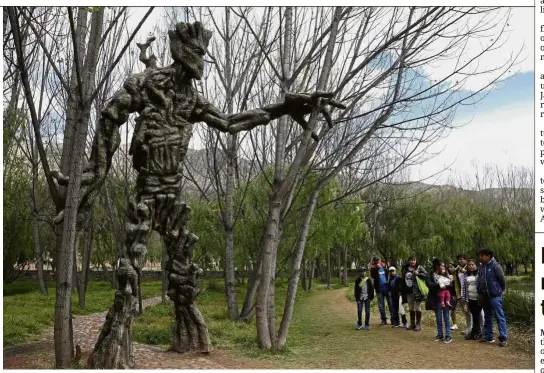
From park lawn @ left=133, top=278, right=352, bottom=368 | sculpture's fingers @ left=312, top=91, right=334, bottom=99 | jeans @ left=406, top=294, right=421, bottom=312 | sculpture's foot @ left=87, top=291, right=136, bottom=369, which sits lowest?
park lawn @ left=133, top=278, right=352, bottom=368

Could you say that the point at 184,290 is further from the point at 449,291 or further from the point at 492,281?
the point at 449,291

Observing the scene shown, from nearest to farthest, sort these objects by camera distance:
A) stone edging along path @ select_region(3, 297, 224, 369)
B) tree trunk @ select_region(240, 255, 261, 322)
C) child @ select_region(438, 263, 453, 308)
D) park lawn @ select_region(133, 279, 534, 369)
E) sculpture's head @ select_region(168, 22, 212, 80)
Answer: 1. stone edging along path @ select_region(3, 297, 224, 369)
2. sculpture's head @ select_region(168, 22, 212, 80)
3. park lawn @ select_region(133, 279, 534, 369)
4. child @ select_region(438, 263, 453, 308)
5. tree trunk @ select_region(240, 255, 261, 322)

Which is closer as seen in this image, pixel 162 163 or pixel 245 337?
pixel 162 163

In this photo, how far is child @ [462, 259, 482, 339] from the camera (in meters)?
7.21

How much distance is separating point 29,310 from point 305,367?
7.55 metres

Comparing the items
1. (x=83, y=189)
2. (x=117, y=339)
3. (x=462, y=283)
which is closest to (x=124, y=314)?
(x=117, y=339)

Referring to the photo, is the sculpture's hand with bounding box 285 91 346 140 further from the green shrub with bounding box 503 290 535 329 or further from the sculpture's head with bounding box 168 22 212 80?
the green shrub with bounding box 503 290 535 329

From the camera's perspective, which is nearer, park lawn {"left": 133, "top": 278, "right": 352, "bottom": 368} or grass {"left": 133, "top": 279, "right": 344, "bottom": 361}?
park lawn {"left": 133, "top": 278, "right": 352, "bottom": 368}

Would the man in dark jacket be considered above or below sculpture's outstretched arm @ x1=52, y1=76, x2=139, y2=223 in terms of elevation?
below

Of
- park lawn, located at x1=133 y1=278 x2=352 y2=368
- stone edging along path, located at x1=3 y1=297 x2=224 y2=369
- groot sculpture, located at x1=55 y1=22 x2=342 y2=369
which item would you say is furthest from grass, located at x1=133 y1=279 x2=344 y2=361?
groot sculpture, located at x1=55 y1=22 x2=342 y2=369

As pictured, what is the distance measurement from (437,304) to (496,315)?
96 cm

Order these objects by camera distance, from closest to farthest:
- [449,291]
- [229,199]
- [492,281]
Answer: [492,281] < [449,291] < [229,199]

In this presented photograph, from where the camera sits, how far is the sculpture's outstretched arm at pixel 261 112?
5172 mm

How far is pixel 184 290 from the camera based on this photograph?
16.9ft
